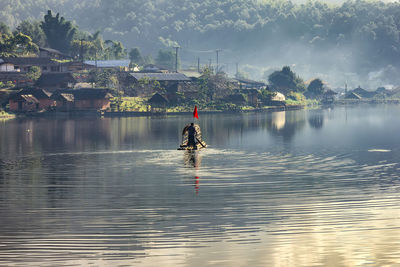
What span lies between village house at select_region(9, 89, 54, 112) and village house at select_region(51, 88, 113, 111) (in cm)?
208

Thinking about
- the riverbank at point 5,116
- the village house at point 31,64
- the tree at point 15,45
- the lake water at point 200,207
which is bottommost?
the lake water at point 200,207

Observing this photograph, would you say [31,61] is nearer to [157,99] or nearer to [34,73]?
[34,73]

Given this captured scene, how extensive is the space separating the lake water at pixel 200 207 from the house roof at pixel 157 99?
8536cm

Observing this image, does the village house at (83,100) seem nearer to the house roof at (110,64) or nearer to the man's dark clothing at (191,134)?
the house roof at (110,64)

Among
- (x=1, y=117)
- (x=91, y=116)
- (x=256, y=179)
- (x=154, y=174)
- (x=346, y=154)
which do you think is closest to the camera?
(x=256, y=179)

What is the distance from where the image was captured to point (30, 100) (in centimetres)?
13738

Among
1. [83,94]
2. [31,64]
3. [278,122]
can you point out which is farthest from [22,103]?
[278,122]

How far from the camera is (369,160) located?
173 ft

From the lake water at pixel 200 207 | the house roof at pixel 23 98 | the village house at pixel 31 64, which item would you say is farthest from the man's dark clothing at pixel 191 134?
the village house at pixel 31 64

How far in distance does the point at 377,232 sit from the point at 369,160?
29853 mm

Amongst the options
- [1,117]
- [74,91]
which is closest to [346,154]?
[1,117]

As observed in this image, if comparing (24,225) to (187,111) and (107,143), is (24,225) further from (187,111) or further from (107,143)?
(187,111)

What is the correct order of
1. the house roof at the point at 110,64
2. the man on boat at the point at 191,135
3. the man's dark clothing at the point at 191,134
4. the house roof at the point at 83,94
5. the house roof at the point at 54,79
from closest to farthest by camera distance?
the man on boat at the point at 191,135 < the man's dark clothing at the point at 191,134 < the house roof at the point at 83,94 < the house roof at the point at 54,79 < the house roof at the point at 110,64

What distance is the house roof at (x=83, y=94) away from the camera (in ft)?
465
